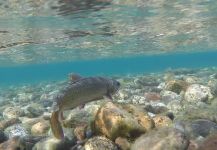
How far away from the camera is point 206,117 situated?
29.5 feet

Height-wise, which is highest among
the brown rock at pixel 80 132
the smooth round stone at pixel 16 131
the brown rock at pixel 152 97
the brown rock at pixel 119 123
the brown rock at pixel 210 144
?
the brown rock at pixel 210 144

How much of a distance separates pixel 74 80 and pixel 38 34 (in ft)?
71.1

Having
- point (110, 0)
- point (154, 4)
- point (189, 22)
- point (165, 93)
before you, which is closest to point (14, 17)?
point (110, 0)

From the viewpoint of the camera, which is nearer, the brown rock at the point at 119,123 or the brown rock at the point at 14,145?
the brown rock at the point at 119,123

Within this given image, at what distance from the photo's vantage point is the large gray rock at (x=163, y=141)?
609 cm

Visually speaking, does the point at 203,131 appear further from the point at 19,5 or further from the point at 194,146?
the point at 19,5

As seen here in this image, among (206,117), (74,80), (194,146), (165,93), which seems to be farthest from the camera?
(165,93)

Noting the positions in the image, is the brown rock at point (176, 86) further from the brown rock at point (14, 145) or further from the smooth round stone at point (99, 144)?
the brown rock at point (14, 145)

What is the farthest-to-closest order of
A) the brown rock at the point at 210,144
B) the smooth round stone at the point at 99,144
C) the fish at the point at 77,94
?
the smooth round stone at the point at 99,144 < the fish at the point at 77,94 < the brown rock at the point at 210,144

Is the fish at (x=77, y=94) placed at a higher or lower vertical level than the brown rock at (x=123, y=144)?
higher

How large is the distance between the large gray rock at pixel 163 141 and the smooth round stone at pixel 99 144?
0.41 meters

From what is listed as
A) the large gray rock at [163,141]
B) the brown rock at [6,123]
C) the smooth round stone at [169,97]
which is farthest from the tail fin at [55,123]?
the smooth round stone at [169,97]

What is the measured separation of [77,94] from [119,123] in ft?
3.23

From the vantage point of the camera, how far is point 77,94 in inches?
259
